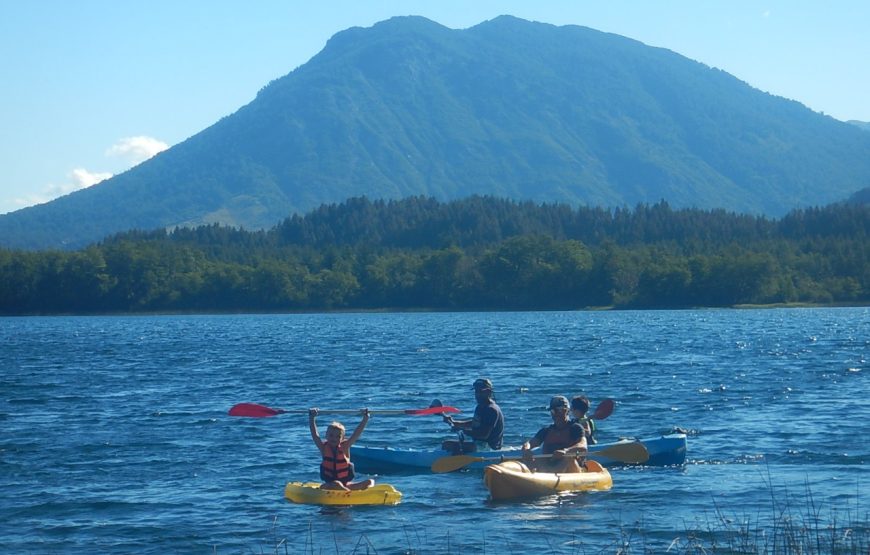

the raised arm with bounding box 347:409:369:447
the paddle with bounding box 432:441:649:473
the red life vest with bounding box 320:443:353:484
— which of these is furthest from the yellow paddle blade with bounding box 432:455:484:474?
the red life vest with bounding box 320:443:353:484

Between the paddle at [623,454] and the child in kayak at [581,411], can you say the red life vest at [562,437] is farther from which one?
the paddle at [623,454]

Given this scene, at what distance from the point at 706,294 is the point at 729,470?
416ft


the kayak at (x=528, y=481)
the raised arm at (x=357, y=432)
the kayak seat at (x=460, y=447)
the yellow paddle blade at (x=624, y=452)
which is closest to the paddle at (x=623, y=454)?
the yellow paddle blade at (x=624, y=452)

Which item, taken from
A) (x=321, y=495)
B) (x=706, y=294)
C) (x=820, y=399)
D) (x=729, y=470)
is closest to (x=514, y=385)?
(x=820, y=399)

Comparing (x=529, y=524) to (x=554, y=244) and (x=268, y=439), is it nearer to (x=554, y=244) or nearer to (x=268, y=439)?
(x=268, y=439)

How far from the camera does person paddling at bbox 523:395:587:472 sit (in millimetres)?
22703

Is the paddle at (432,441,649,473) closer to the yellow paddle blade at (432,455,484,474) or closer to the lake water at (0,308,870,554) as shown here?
the yellow paddle blade at (432,455,484,474)

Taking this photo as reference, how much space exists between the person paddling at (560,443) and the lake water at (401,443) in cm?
87

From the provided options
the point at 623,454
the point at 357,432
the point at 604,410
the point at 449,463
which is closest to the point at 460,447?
the point at 449,463

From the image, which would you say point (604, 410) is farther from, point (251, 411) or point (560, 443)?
point (251, 411)

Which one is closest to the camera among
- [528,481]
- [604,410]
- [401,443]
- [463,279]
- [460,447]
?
[528,481]

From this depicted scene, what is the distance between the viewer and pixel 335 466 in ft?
71.4

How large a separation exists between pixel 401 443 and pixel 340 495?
30.4ft

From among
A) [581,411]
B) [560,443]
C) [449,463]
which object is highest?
[581,411]
